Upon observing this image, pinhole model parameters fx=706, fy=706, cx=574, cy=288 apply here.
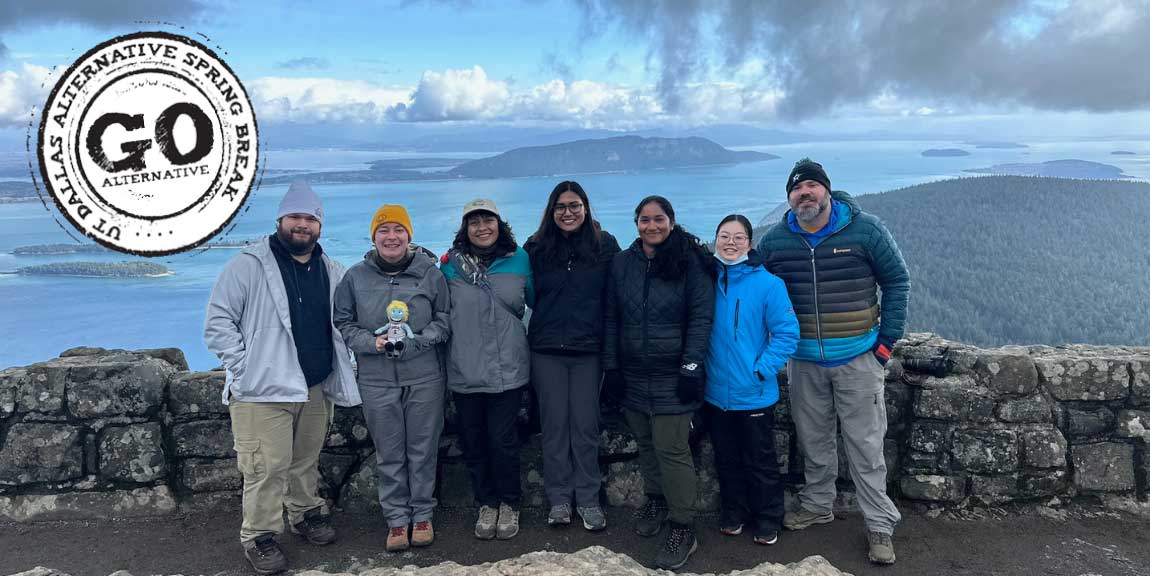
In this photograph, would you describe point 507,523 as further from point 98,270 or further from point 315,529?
point 98,270

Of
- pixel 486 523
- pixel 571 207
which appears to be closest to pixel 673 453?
pixel 486 523

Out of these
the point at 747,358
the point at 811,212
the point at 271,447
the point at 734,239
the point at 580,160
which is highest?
the point at 580,160

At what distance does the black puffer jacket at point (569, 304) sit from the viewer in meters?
4.92

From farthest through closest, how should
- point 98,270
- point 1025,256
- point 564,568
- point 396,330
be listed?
point 1025,256 < point 98,270 < point 396,330 < point 564,568

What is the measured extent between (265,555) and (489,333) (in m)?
2.17

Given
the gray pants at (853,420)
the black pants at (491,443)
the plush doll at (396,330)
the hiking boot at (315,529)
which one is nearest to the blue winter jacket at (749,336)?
the gray pants at (853,420)

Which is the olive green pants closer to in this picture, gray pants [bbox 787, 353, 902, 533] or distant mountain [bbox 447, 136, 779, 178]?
gray pants [bbox 787, 353, 902, 533]

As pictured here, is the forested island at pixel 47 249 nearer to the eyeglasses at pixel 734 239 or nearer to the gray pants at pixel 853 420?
the eyeglasses at pixel 734 239

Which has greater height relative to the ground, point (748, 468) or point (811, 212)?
point (811, 212)

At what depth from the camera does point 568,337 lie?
4.92m

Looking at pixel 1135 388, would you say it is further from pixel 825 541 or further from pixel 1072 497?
pixel 825 541

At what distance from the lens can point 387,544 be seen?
202 inches

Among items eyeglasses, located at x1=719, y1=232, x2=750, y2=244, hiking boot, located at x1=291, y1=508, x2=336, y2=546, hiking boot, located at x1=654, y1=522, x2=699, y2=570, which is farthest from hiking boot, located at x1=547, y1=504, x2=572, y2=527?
eyeglasses, located at x1=719, y1=232, x2=750, y2=244

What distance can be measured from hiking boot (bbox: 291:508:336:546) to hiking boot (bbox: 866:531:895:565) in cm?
389
